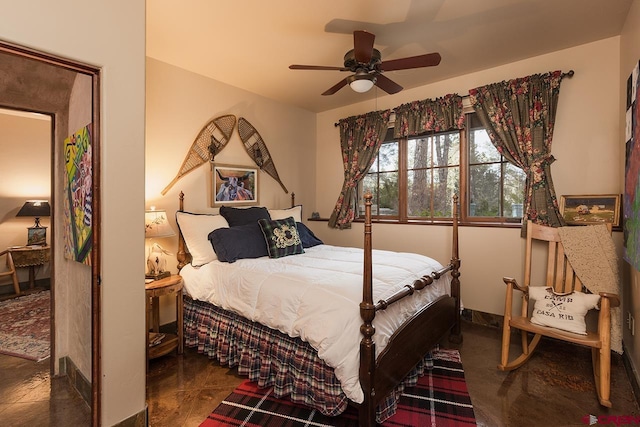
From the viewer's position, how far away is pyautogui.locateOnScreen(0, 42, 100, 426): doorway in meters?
1.37

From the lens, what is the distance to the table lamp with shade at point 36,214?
1.39 meters

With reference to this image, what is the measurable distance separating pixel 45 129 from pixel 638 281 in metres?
3.55

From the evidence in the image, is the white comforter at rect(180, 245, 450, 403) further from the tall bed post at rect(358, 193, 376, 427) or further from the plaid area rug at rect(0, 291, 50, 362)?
the plaid area rug at rect(0, 291, 50, 362)

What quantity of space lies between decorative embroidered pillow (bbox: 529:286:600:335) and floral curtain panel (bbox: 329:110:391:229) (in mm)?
2333

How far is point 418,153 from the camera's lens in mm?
3699

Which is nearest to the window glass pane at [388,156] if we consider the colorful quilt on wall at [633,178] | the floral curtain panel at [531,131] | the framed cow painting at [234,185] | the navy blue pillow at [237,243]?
the floral curtain panel at [531,131]

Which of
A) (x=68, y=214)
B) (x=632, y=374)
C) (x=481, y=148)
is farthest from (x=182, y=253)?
(x=632, y=374)

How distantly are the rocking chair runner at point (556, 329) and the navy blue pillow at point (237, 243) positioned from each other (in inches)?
81.8

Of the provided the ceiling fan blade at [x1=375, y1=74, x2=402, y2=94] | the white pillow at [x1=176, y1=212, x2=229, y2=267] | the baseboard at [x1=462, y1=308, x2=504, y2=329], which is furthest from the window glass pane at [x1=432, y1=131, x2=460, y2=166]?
the white pillow at [x1=176, y1=212, x2=229, y2=267]

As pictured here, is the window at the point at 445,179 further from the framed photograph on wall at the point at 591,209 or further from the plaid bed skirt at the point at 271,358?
the plaid bed skirt at the point at 271,358

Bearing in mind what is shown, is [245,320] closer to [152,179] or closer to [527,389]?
[152,179]

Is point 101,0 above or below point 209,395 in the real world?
above

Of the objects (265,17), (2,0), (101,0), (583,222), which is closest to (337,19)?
(265,17)

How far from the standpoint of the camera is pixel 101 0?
4.77 feet
